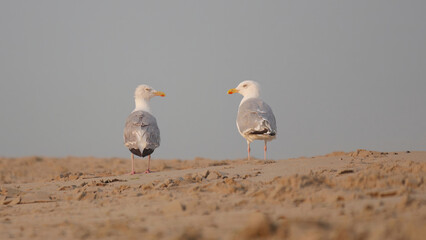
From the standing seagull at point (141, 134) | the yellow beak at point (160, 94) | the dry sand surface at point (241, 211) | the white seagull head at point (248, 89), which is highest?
the white seagull head at point (248, 89)

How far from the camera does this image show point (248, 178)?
775 centimetres

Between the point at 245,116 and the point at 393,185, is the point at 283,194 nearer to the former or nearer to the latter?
the point at 393,185

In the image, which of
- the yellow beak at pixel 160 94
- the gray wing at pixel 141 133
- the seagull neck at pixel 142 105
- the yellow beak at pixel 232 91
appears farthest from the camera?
the yellow beak at pixel 232 91

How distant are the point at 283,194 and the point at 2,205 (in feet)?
13.0

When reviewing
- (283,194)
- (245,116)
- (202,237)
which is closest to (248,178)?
(283,194)

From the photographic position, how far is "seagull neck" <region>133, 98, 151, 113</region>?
47.5ft

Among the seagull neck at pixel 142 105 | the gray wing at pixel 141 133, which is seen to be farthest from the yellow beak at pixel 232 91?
the gray wing at pixel 141 133

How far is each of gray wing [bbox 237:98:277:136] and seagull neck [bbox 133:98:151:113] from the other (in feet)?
8.85

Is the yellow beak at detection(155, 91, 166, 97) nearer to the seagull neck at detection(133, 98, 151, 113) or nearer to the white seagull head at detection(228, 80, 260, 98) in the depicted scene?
the seagull neck at detection(133, 98, 151, 113)

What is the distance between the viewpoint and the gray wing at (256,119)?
41.5 ft

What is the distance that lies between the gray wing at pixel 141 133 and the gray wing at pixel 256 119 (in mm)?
2181

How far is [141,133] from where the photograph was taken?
12.6m

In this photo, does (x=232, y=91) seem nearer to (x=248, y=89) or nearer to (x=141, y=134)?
(x=248, y=89)

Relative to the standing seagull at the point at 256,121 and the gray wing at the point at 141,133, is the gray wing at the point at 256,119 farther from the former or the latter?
the gray wing at the point at 141,133
